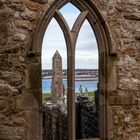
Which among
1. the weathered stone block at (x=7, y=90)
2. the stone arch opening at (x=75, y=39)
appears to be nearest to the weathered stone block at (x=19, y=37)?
the stone arch opening at (x=75, y=39)

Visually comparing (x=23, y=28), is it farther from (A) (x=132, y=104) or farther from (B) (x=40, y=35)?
(A) (x=132, y=104)

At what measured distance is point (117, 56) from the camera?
16.7 ft

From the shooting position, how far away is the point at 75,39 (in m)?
4.88

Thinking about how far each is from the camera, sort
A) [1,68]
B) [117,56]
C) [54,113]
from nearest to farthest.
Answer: [1,68] → [117,56] → [54,113]

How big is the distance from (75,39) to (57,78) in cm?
994

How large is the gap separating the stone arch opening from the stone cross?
9036 millimetres

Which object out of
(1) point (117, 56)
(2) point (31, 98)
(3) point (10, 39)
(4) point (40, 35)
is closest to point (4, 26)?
(3) point (10, 39)

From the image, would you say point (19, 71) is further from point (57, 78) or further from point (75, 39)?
point (57, 78)

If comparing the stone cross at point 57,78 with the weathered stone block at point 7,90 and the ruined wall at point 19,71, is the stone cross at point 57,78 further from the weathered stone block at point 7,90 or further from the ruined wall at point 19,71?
the weathered stone block at point 7,90

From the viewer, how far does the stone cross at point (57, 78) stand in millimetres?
14344

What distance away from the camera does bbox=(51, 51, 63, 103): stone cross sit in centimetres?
1434

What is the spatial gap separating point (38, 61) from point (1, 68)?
0.49 metres

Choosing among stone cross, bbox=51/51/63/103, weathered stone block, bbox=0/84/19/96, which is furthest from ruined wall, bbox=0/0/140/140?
stone cross, bbox=51/51/63/103

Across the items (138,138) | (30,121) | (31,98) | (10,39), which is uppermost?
(10,39)
